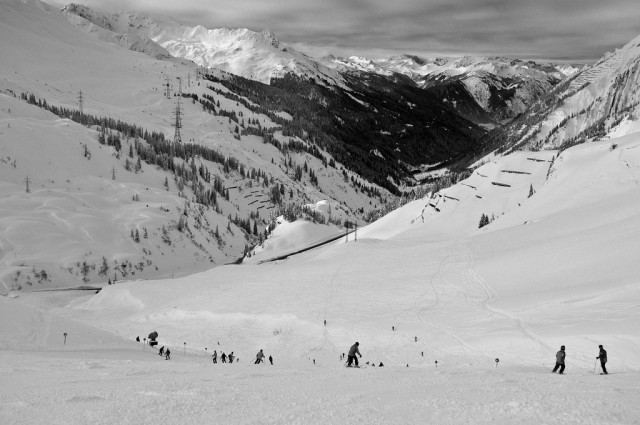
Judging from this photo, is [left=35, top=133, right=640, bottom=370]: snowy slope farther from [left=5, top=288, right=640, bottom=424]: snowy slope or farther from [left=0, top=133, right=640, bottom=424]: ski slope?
[left=5, top=288, right=640, bottom=424]: snowy slope

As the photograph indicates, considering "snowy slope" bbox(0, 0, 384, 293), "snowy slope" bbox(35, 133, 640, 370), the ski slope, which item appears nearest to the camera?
the ski slope

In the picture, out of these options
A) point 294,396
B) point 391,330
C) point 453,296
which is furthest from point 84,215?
point 294,396

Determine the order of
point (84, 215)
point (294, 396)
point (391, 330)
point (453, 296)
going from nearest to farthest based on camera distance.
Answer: point (294, 396) → point (391, 330) → point (453, 296) → point (84, 215)

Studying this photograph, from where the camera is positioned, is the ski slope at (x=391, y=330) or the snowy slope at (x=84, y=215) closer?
the ski slope at (x=391, y=330)

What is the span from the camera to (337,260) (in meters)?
79.5

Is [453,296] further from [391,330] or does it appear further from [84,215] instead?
[84,215]

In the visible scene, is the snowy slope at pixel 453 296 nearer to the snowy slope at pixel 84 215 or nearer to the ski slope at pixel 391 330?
the ski slope at pixel 391 330

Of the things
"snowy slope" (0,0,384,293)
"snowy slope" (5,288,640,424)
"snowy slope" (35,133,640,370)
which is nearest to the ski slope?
"snowy slope" (5,288,640,424)

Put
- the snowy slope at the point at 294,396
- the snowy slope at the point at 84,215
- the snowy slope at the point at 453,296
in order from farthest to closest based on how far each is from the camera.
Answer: the snowy slope at the point at 84,215, the snowy slope at the point at 453,296, the snowy slope at the point at 294,396

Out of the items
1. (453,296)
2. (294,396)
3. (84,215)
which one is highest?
(84,215)

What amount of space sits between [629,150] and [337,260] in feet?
192

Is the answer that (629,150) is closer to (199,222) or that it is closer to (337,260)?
(337,260)

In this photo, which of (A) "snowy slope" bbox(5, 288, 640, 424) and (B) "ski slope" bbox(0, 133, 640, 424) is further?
(B) "ski slope" bbox(0, 133, 640, 424)

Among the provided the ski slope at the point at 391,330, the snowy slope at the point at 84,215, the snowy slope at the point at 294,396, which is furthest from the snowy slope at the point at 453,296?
the snowy slope at the point at 84,215
